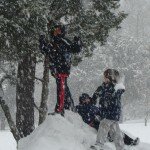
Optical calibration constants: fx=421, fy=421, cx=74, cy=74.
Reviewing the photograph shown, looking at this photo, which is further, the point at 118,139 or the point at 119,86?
the point at 118,139

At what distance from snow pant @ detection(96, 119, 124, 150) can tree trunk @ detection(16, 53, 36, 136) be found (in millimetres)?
3464

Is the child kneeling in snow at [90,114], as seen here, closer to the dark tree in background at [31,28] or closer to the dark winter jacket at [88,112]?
the dark winter jacket at [88,112]

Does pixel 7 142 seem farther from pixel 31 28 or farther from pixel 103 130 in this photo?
pixel 103 130

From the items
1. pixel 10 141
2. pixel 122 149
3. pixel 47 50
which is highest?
pixel 47 50

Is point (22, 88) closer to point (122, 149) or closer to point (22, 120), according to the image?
point (22, 120)

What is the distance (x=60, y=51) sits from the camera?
27.2 ft

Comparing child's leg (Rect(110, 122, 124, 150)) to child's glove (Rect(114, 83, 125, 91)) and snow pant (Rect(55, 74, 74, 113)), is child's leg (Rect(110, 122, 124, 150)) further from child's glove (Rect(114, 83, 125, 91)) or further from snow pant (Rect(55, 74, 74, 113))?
snow pant (Rect(55, 74, 74, 113))

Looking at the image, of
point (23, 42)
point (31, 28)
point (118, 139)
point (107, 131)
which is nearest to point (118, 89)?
point (107, 131)

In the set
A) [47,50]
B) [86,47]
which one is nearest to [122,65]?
[86,47]

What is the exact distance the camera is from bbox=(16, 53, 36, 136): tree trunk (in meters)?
11.1

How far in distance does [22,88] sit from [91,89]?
36378 millimetres

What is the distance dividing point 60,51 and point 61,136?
5.84 feet

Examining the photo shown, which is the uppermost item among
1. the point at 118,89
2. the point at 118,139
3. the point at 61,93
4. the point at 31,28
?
the point at 31,28

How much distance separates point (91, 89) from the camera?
47.3 metres
